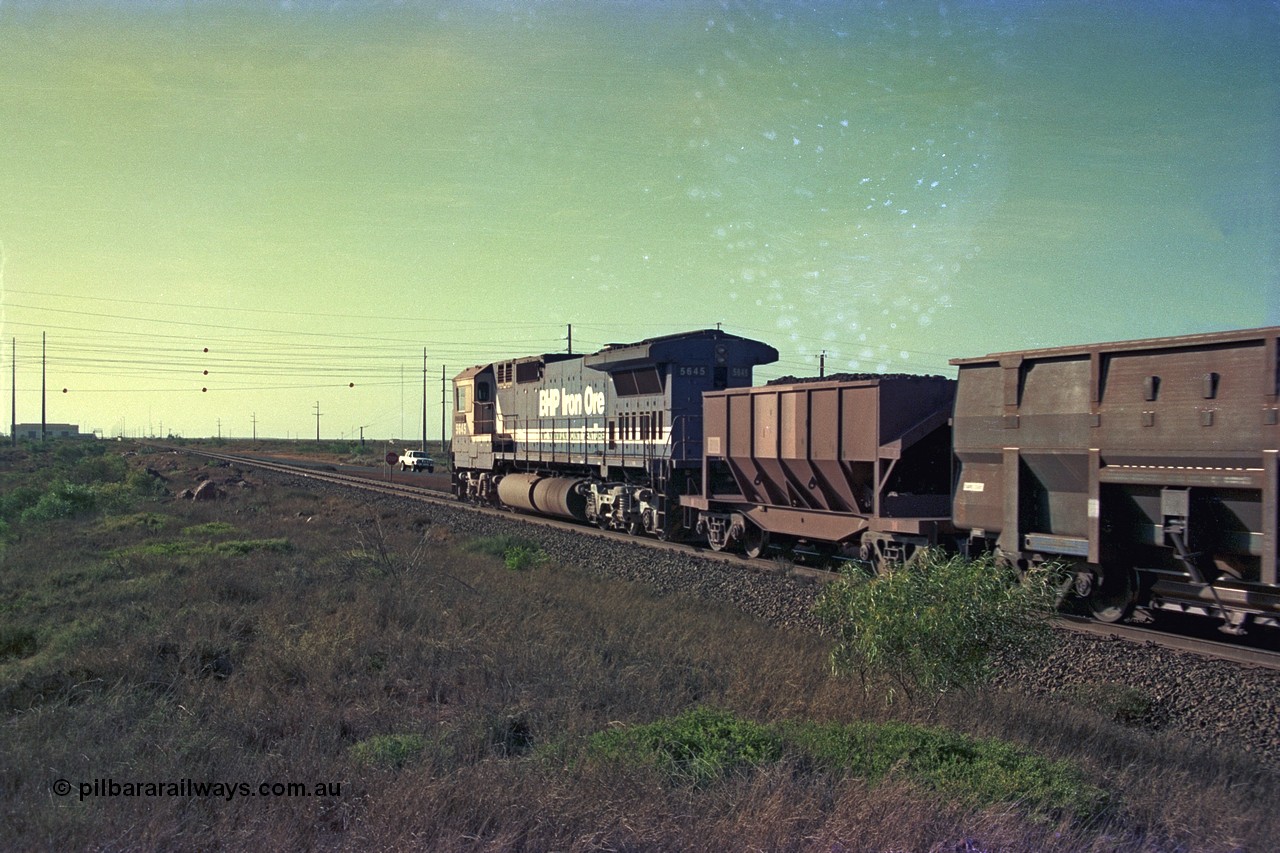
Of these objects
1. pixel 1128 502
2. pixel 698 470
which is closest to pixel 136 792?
pixel 1128 502

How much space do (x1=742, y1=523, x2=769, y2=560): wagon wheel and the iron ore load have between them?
0.05 metres

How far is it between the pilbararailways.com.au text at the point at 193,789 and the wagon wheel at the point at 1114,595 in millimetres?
9227

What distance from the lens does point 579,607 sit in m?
11.4

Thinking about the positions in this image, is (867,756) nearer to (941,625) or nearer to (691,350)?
(941,625)

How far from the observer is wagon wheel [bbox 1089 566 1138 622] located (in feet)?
34.9

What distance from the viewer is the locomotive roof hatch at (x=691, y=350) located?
788 inches

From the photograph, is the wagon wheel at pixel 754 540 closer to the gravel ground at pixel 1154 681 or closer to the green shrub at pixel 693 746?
the gravel ground at pixel 1154 681

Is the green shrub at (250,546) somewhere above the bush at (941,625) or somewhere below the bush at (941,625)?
below

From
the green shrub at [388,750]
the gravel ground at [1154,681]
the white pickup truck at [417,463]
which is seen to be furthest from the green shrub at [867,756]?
the white pickup truck at [417,463]

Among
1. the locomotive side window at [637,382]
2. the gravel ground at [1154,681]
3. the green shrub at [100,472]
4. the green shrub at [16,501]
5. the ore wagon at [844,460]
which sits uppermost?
the locomotive side window at [637,382]

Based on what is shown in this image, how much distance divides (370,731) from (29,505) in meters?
27.0

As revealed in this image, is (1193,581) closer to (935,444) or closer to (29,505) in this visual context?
(935,444)

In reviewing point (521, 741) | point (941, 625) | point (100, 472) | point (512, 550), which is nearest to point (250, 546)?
point (512, 550)

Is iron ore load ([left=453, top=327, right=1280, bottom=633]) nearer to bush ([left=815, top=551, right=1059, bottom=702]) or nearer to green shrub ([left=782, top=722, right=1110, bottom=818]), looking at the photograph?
bush ([left=815, top=551, right=1059, bottom=702])
